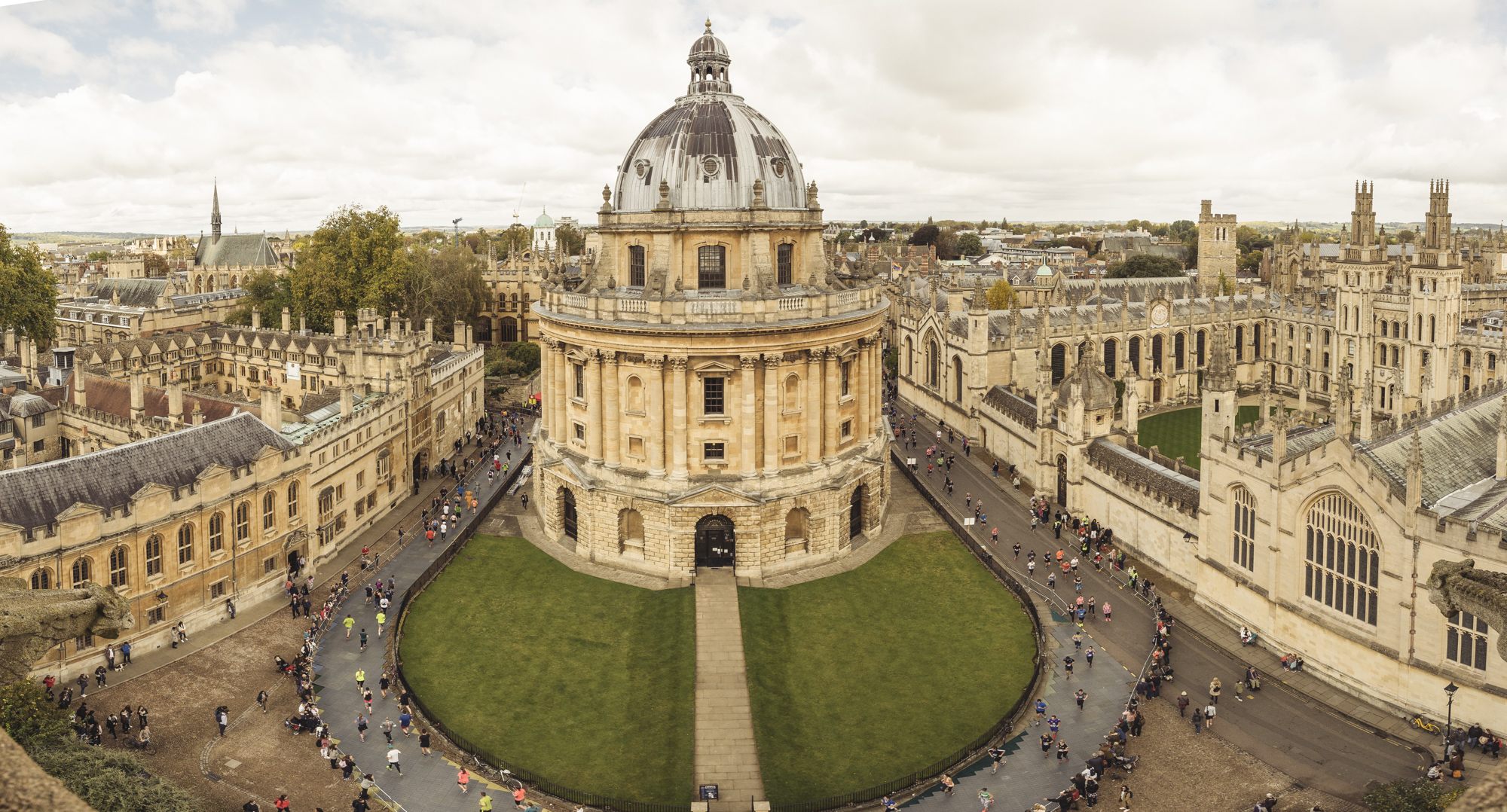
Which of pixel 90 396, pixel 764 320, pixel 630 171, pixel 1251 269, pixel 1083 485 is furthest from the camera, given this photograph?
pixel 1251 269

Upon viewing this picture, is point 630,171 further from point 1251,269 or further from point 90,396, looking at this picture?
point 1251,269

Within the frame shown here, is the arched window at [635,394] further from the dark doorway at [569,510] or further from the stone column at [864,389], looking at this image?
the stone column at [864,389]

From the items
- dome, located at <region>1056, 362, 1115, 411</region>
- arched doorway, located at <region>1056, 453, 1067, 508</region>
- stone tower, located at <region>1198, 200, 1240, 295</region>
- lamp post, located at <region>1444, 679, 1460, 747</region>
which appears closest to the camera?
lamp post, located at <region>1444, 679, 1460, 747</region>

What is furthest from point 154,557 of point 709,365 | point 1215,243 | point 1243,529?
point 1215,243

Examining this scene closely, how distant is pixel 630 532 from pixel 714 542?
4.03 metres

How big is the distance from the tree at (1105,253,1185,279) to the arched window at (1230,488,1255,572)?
113 metres

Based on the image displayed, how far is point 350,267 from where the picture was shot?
84875 millimetres

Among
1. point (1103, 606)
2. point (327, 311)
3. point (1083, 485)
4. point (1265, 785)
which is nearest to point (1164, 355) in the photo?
point (1083, 485)

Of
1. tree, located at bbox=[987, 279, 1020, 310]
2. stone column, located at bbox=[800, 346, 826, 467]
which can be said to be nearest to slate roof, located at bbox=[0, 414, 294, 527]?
stone column, located at bbox=[800, 346, 826, 467]

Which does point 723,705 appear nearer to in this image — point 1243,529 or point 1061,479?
point 1243,529

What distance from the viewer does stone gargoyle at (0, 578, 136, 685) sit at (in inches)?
639

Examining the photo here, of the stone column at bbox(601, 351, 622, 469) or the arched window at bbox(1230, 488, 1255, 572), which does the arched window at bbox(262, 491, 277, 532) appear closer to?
the stone column at bbox(601, 351, 622, 469)

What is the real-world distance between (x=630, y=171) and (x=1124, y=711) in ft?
101

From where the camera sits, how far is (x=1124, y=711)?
1291 inches
